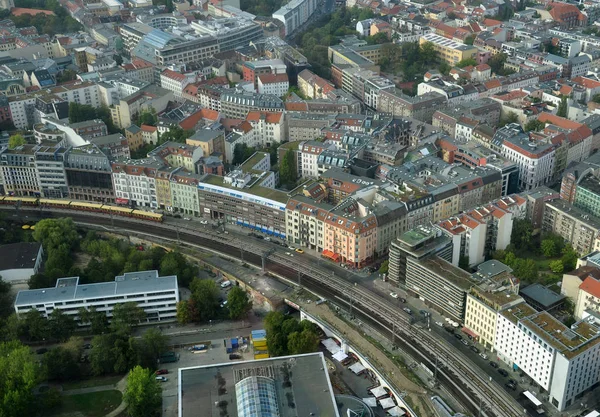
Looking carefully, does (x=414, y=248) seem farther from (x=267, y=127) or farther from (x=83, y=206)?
(x=83, y=206)

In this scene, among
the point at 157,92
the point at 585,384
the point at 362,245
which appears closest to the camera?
the point at 585,384

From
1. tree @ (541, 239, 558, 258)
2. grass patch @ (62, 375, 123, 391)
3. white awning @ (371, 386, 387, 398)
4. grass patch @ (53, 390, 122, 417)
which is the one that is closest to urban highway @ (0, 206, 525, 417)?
white awning @ (371, 386, 387, 398)

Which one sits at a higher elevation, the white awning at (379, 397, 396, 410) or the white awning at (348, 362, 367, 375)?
the white awning at (379, 397, 396, 410)

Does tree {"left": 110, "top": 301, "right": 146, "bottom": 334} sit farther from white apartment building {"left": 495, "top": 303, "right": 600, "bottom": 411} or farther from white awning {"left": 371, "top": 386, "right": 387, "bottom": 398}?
white apartment building {"left": 495, "top": 303, "right": 600, "bottom": 411}

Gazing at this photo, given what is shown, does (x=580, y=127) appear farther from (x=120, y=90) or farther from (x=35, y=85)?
(x=35, y=85)

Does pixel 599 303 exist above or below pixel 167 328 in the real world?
above

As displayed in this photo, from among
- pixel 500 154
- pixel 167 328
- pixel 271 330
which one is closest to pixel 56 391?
pixel 167 328

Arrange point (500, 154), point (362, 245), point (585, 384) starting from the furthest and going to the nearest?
1. point (500, 154)
2. point (362, 245)
3. point (585, 384)
